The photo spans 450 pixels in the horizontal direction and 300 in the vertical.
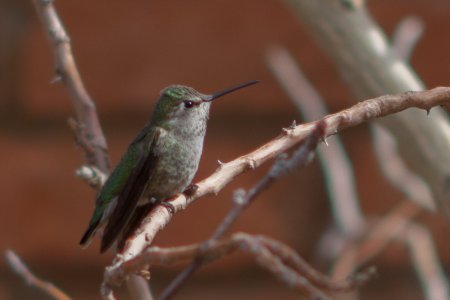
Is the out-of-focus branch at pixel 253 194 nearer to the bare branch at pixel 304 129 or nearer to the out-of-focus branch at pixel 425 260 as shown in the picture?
the bare branch at pixel 304 129

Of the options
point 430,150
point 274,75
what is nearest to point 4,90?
point 274,75

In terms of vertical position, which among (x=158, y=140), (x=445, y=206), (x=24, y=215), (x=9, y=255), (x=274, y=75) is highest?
(x=274, y=75)

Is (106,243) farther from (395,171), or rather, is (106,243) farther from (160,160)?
(395,171)

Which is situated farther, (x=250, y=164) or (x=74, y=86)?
(x=74, y=86)

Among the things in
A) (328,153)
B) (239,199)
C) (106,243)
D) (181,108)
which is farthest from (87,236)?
(239,199)

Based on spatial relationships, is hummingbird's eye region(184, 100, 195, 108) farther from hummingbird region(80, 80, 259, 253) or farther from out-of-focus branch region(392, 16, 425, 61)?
out-of-focus branch region(392, 16, 425, 61)

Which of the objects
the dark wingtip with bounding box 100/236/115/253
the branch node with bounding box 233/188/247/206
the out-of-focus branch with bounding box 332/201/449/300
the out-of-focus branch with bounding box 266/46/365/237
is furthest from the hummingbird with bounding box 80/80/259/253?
the branch node with bounding box 233/188/247/206

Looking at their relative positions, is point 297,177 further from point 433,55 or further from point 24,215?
point 24,215
